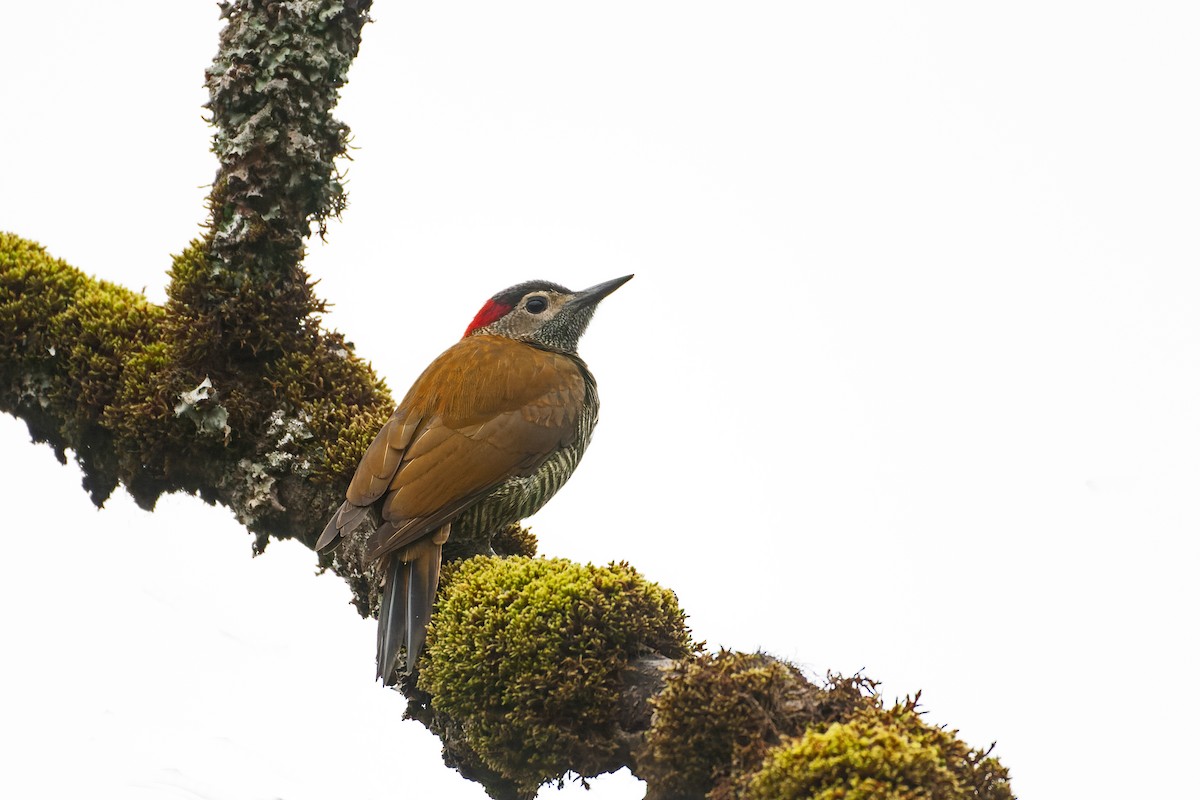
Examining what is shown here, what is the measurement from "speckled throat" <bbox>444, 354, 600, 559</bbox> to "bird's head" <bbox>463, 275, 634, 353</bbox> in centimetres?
84

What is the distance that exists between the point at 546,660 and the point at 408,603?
73 cm

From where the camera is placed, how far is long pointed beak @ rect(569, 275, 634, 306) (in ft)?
16.6

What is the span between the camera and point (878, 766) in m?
2.08

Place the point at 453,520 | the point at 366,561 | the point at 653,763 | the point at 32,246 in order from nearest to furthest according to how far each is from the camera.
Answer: the point at 653,763, the point at 366,561, the point at 453,520, the point at 32,246

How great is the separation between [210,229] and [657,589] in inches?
85.4

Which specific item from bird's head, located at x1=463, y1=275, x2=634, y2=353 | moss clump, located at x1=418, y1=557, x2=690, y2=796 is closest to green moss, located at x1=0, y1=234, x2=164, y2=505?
bird's head, located at x1=463, y1=275, x2=634, y2=353

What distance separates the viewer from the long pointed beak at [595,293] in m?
5.06

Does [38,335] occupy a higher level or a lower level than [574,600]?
higher

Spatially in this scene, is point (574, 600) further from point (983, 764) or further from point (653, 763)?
point (983, 764)

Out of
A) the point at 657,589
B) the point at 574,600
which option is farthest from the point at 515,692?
the point at 657,589

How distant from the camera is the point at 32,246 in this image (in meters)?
4.36

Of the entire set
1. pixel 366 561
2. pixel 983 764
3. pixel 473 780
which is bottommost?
pixel 983 764

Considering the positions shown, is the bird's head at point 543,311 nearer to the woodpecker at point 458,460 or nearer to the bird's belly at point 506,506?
the woodpecker at point 458,460

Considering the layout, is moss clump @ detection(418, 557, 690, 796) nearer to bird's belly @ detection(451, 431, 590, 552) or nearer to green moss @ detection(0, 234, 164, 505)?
bird's belly @ detection(451, 431, 590, 552)
